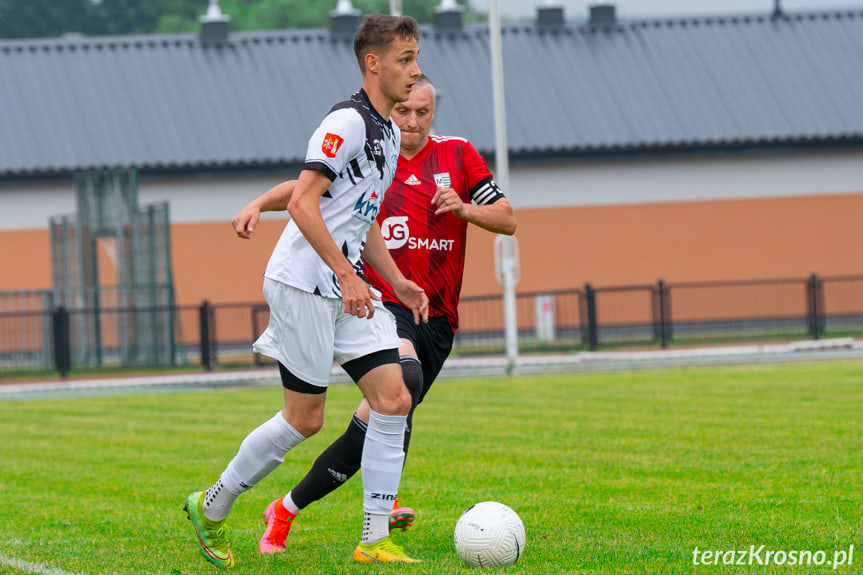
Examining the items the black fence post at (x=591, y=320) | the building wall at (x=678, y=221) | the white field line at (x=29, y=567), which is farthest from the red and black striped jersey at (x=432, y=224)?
the building wall at (x=678, y=221)

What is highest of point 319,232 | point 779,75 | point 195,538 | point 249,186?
point 779,75

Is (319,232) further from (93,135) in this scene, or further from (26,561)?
(93,135)

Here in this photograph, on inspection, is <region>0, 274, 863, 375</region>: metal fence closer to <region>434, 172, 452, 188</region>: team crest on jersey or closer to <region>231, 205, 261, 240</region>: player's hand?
<region>434, 172, 452, 188</region>: team crest on jersey

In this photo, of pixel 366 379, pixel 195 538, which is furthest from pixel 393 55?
pixel 195 538

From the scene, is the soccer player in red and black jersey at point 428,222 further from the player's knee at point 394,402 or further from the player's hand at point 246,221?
the player's hand at point 246,221

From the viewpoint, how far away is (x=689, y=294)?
3044 centimetres

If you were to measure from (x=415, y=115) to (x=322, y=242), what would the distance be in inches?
65.6

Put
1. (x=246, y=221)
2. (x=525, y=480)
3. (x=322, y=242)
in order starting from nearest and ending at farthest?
(x=322, y=242)
(x=246, y=221)
(x=525, y=480)

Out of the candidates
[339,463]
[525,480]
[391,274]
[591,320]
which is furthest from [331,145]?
[591,320]

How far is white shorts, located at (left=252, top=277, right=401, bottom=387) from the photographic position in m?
5.74

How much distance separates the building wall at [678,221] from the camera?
107 feet

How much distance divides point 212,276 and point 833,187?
53.3 feet

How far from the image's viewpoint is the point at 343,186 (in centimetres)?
574

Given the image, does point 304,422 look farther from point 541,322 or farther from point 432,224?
point 541,322
